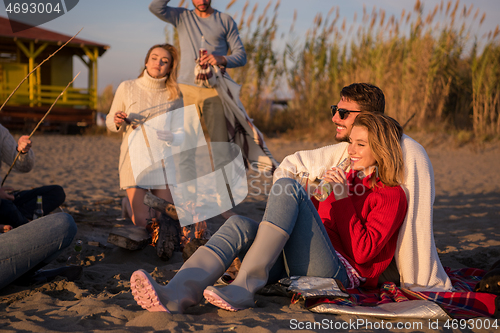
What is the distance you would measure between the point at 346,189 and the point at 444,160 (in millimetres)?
6881

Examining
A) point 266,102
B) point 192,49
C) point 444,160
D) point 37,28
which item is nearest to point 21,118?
point 37,28

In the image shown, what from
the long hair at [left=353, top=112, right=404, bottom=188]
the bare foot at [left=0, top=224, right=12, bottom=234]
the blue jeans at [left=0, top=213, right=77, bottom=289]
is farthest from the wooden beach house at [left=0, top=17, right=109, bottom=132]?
the long hair at [left=353, top=112, right=404, bottom=188]

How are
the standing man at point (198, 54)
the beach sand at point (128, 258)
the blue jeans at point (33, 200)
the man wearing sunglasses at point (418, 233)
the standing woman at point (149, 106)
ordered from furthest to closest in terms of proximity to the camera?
the standing man at point (198, 54) → the standing woman at point (149, 106) → the blue jeans at point (33, 200) → the man wearing sunglasses at point (418, 233) → the beach sand at point (128, 258)

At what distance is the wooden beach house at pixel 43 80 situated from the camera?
13.1 metres

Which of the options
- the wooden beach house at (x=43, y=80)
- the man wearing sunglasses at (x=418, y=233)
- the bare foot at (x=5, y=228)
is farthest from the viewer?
the wooden beach house at (x=43, y=80)

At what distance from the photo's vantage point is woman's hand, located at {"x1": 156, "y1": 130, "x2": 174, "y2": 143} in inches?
149

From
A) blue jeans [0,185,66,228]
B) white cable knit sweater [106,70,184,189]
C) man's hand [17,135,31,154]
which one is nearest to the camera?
man's hand [17,135,31,154]

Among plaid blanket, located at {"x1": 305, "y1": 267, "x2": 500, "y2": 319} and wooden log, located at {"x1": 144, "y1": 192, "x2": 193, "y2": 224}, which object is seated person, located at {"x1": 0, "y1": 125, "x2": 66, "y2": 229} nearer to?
wooden log, located at {"x1": 144, "y1": 192, "x2": 193, "y2": 224}

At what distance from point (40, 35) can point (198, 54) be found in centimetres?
1221

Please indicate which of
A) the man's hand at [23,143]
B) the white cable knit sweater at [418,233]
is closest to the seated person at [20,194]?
the man's hand at [23,143]

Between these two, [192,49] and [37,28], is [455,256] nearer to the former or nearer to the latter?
[192,49]

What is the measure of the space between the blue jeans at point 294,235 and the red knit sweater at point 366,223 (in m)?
0.13

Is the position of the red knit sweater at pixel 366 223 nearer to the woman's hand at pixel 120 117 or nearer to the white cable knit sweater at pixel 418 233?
the white cable knit sweater at pixel 418 233

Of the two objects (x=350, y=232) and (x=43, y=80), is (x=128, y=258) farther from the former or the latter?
(x=43, y=80)
